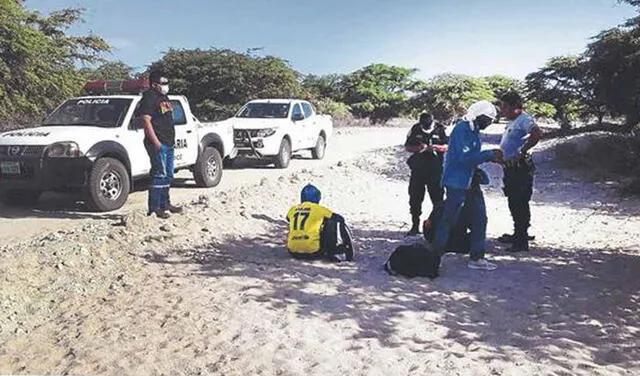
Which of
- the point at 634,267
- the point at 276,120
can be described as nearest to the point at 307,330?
the point at 634,267

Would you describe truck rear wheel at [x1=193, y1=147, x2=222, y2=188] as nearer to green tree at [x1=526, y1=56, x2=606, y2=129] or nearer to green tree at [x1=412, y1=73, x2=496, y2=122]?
green tree at [x1=526, y1=56, x2=606, y2=129]

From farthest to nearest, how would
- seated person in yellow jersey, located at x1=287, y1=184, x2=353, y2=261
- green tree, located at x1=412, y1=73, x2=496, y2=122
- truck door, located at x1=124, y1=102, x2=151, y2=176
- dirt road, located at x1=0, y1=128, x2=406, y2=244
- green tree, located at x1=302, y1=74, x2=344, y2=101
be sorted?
green tree, located at x1=302, y1=74, x2=344, y2=101 < green tree, located at x1=412, y1=73, x2=496, y2=122 < truck door, located at x1=124, y1=102, x2=151, y2=176 < dirt road, located at x1=0, y1=128, x2=406, y2=244 < seated person in yellow jersey, located at x1=287, y1=184, x2=353, y2=261

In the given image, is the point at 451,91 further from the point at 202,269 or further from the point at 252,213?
the point at 202,269

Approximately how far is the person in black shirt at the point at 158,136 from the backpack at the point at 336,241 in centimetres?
237

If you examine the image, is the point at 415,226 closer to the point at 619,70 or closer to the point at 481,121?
the point at 481,121

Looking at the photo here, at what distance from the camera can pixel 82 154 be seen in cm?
830

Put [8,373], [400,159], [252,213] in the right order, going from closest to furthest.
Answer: [8,373], [252,213], [400,159]

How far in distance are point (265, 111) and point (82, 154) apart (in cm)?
781

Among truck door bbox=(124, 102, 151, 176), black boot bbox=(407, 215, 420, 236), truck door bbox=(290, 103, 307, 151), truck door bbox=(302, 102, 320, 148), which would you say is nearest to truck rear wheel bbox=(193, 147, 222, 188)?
truck door bbox=(124, 102, 151, 176)

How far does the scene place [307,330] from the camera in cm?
457

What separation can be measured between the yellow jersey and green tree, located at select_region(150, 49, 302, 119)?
830 inches

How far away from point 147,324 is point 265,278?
147 centimetres

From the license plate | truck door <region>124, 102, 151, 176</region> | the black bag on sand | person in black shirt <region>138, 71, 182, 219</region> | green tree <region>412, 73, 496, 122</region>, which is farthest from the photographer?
green tree <region>412, 73, 496, 122</region>

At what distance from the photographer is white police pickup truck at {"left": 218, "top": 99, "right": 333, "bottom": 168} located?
48.1ft
